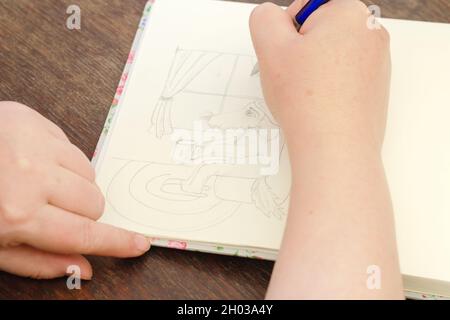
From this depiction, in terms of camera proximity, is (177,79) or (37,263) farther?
(177,79)

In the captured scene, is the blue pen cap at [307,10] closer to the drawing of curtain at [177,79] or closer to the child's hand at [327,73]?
the child's hand at [327,73]

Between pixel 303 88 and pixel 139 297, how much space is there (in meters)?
0.29

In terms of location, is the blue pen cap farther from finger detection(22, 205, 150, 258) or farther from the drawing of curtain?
finger detection(22, 205, 150, 258)

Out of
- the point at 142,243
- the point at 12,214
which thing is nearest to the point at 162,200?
the point at 142,243

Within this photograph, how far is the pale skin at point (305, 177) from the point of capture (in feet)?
1.85

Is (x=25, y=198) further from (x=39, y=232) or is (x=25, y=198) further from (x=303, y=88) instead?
(x=303, y=88)

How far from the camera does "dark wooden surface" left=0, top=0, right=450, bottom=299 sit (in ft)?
2.15

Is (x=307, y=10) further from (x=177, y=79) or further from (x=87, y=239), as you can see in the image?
(x=87, y=239)

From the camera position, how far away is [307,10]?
0.71 meters

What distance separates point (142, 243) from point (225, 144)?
0.16m

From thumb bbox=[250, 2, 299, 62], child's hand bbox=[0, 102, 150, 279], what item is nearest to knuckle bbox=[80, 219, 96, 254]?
child's hand bbox=[0, 102, 150, 279]

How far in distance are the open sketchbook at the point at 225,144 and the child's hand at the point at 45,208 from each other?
4 centimetres

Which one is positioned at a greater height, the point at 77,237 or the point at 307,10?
the point at 307,10

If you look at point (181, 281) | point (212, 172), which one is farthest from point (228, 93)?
point (181, 281)
